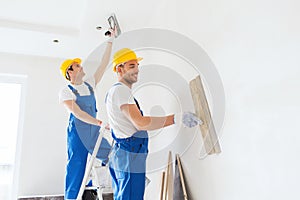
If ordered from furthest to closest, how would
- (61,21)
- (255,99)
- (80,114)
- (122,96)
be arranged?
(61,21), (80,114), (122,96), (255,99)

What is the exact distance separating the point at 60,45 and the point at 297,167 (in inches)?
110

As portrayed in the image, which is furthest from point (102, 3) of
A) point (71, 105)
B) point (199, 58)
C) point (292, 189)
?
point (292, 189)

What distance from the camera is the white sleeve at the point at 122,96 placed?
1.52m

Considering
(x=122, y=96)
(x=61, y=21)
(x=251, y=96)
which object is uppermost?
(x=61, y=21)

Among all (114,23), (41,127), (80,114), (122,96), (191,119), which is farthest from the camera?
(41,127)

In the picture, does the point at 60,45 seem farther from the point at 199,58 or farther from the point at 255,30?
the point at 255,30

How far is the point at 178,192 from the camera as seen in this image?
5.36ft

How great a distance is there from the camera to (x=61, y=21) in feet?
8.57

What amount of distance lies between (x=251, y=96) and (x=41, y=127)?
2803 millimetres

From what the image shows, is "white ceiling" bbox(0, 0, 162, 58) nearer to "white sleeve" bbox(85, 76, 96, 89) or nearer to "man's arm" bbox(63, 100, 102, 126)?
"white sleeve" bbox(85, 76, 96, 89)

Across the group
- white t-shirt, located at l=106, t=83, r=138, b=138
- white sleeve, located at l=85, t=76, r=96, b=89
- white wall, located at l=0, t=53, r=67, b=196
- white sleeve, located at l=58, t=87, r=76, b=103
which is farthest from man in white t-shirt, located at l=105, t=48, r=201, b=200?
white wall, located at l=0, t=53, r=67, b=196

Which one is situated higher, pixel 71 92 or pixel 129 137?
pixel 71 92

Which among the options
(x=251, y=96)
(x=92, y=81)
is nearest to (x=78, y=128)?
(x=92, y=81)

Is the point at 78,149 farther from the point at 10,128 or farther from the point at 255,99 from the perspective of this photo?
the point at 10,128
